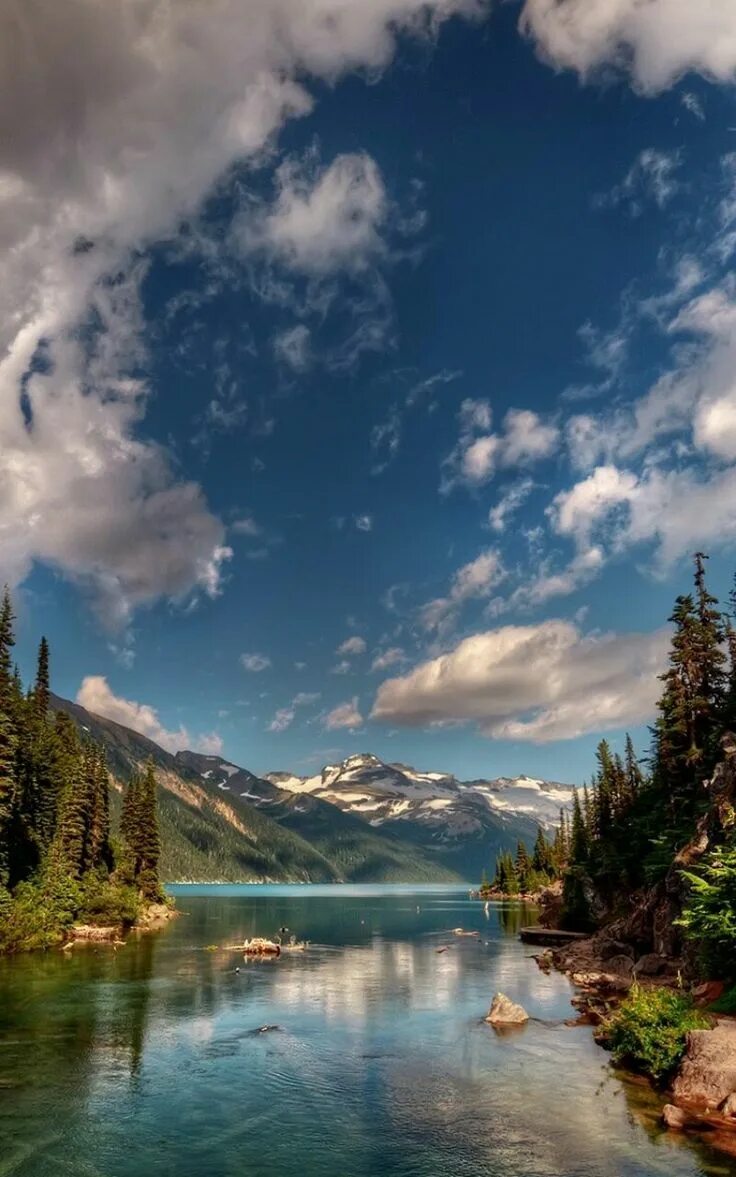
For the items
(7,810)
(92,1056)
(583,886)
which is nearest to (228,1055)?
(92,1056)

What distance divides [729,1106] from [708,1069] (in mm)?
1983

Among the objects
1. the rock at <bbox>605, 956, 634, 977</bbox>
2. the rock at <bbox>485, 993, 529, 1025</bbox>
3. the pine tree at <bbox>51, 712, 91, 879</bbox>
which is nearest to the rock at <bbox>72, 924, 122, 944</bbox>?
the pine tree at <bbox>51, 712, 91, 879</bbox>

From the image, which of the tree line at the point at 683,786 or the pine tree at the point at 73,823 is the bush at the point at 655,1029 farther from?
the pine tree at the point at 73,823

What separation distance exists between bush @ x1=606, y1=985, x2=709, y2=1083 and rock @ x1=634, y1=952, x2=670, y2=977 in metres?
18.8

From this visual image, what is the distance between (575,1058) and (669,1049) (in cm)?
743

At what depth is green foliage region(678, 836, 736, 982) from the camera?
3772 centimetres

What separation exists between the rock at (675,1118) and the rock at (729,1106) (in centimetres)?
154

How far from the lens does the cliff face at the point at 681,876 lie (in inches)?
2031

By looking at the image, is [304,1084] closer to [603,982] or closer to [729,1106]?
[729,1106]

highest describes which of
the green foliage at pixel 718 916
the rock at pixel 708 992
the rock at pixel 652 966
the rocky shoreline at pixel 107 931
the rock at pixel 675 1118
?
the green foliage at pixel 718 916

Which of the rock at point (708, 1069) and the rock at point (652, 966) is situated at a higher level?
the rock at point (708, 1069)

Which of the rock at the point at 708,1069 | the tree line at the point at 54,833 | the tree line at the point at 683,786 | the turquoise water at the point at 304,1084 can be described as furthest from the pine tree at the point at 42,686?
the rock at the point at 708,1069

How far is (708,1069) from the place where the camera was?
32125 mm

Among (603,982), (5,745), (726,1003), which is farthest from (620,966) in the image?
(5,745)
